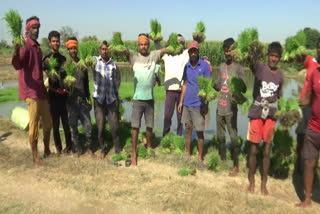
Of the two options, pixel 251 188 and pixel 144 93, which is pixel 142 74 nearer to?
pixel 144 93

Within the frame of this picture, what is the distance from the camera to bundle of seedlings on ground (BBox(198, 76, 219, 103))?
413 cm

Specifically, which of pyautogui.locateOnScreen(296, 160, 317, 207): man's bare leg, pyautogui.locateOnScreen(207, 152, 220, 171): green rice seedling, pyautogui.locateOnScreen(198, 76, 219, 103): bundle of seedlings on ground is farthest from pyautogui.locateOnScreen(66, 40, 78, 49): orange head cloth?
pyautogui.locateOnScreen(296, 160, 317, 207): man's bare leg

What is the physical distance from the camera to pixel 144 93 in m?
4.70

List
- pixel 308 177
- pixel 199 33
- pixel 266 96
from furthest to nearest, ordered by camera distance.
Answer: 1. pixel 199 33
2. pixel 266 96
3. pixel 308 177

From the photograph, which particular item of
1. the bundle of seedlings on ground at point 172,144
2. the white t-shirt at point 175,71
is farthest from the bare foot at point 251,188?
the white t-shirt at point 175,71

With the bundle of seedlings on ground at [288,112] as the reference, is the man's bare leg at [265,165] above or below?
below

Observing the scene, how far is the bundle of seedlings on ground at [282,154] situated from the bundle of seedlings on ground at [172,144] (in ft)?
5.26

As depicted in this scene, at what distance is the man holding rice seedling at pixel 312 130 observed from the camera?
10.5 ft

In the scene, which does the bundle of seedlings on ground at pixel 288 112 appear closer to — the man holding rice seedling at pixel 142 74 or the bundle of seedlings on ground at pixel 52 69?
Answer: the man holding rice seedling at pixel 142 74

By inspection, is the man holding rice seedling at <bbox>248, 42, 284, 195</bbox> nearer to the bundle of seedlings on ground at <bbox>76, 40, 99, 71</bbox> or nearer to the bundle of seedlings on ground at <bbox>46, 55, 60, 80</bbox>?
the bundle of seedlings on ground at <bbox>76, 40, 99, 71</bbox>

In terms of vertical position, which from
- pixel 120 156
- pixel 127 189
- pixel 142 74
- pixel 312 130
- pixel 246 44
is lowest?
pixel 127 189

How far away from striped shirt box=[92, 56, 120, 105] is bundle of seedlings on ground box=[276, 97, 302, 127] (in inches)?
110

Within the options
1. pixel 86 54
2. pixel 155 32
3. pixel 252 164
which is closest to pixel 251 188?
pixel 252 164

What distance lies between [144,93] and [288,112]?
7.75 ft
